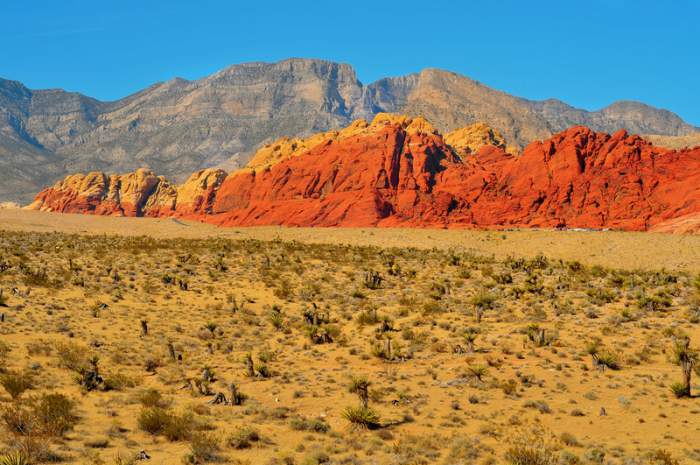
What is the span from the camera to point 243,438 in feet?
43.2

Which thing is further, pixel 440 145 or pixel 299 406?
pixel 440 145

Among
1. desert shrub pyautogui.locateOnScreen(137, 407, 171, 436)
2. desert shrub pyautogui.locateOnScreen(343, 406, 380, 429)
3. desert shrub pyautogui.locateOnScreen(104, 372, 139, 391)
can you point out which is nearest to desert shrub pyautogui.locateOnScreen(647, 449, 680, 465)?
desert shrub pyautogui.locateOnScreen(343, 406, 380, 429)

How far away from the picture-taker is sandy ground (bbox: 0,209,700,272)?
152ft

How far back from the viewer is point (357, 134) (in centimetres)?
10294

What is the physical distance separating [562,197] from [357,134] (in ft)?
129

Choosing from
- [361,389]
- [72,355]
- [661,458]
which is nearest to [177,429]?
[361,389]

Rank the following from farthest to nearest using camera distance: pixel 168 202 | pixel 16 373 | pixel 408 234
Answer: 1. pixel 168 202
2. pixel 408 234
3. pixel 16 373

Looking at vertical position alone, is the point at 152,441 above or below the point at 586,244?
below

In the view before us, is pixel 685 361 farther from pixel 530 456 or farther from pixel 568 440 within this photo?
pixel 530 456

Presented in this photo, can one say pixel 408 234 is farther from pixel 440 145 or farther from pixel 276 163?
pixel 276 163

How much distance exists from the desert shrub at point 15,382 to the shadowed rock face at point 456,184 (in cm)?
5996

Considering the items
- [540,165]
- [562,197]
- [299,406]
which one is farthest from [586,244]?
[299,406]

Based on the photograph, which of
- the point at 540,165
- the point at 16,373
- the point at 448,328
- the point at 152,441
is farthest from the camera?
the point at 540,165

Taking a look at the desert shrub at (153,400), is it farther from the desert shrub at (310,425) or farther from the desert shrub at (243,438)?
the desert shrub at (310,425)
